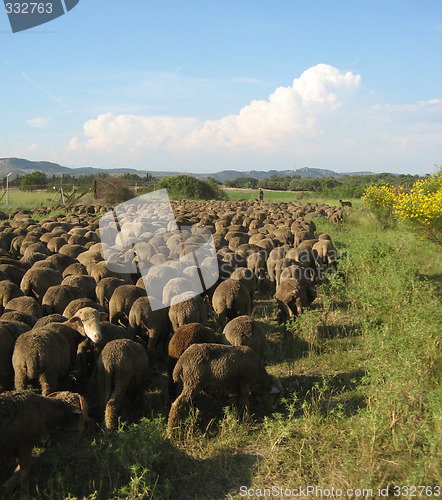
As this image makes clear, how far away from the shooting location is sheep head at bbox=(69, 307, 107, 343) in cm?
597

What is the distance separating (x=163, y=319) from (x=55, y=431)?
2573mm

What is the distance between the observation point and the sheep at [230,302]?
7723mm

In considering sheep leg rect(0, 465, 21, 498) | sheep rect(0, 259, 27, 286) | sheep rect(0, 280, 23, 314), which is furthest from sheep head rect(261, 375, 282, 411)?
sheep rect(0, 259, 27, 286)

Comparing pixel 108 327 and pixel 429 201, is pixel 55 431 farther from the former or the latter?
pixel 429 201

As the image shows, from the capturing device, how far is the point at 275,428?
15.8ft

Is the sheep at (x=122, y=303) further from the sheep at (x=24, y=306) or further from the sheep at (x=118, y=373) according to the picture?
the sheep at (x=118, y=373)

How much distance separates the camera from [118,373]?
201 inches

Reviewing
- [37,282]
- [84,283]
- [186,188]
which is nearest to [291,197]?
[186,188]

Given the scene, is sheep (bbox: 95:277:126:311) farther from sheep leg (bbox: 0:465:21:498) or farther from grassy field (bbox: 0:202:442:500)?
sheep leg (bbox: 0:465:21:498)

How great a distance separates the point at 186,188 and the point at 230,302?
44.7 meters

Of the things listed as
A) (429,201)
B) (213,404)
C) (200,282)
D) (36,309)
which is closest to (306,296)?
(200,282)

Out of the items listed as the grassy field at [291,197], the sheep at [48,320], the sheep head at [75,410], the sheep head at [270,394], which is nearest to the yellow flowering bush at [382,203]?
the sheep head at [270,394]

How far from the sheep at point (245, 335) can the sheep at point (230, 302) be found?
1.31m

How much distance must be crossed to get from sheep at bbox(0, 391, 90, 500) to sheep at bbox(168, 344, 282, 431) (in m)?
1.12
